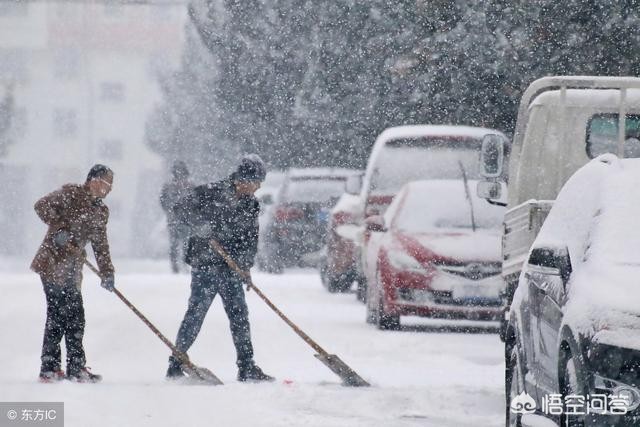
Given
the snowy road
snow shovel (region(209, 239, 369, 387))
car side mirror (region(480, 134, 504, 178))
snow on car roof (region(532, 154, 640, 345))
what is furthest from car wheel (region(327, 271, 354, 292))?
snow on car roof (region(532, 154, 640, 345))

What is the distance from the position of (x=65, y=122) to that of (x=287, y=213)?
250ft

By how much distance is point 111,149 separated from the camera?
323 feet

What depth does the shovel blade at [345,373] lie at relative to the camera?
35.4 ft

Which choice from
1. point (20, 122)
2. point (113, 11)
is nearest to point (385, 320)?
point (20, 122)

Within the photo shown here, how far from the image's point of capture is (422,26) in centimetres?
2222

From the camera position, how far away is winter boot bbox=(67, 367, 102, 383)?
432 inches

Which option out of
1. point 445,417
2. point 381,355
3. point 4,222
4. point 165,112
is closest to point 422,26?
point 381,355

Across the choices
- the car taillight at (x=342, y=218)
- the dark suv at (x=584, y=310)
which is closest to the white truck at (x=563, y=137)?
the dark suv at (x=584, y=310)

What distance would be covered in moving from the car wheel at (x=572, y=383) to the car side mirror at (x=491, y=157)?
4664 mm

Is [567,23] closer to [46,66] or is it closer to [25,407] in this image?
[25,407]

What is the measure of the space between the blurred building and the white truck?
8132cm

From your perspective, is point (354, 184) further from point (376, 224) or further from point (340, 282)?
point (340, 282)

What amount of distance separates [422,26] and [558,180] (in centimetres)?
1226

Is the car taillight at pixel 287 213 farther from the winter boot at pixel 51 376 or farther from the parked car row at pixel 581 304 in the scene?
the parked car row at pixel 581 304
